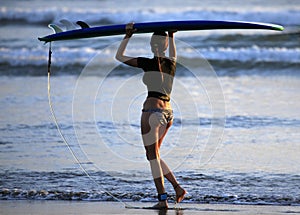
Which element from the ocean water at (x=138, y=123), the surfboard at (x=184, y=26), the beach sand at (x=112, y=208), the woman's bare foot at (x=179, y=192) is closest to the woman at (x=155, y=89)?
the surfboard at (x=184, y=26)

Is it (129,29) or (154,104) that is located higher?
(129,29)

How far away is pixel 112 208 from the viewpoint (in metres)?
7.35

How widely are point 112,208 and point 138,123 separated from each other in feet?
11.4

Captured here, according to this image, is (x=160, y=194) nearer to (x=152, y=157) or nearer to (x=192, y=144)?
(x=152, y=157)

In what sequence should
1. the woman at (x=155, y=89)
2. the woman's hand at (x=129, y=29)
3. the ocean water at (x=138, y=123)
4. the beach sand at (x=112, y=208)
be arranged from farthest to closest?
1. the ocean water at (x=138, y=123)
2. the beach sand at (x=112, y=208)
3. the woman's hand at (x=129, y=29)
4. the woman at (x=155, y=89)

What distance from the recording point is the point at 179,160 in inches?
355

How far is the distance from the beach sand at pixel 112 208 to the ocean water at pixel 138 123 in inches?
7.2

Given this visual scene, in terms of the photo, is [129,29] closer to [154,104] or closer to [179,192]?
[154,104]

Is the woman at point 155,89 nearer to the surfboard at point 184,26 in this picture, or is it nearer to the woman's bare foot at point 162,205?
the surfboard at point 184,26

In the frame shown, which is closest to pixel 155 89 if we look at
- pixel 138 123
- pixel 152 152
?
pixel 152 152

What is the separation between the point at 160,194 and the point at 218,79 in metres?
8.27


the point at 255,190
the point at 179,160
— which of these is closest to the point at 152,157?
the point at 255,190

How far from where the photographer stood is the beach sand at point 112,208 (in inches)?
281

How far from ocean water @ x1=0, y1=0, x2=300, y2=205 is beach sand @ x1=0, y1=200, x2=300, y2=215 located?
183 mm
